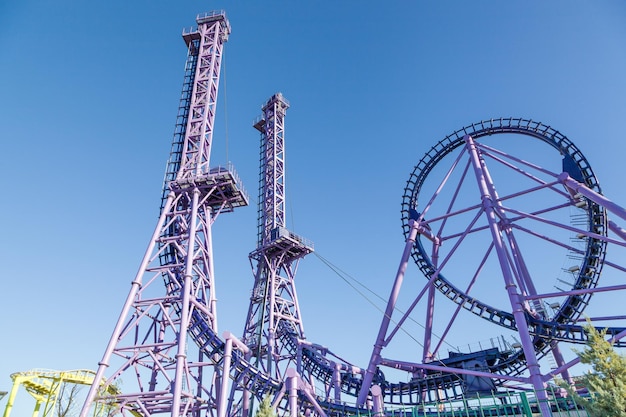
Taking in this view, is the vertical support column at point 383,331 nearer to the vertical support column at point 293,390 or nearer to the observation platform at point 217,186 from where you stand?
the vertical support column at point 293,390

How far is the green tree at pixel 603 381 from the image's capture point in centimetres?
854

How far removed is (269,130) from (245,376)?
2179 cm

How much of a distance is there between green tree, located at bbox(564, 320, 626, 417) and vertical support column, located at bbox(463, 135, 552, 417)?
195 centimetres

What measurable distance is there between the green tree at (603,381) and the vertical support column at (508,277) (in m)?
1.95

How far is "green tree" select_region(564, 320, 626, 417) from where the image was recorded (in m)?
8.54

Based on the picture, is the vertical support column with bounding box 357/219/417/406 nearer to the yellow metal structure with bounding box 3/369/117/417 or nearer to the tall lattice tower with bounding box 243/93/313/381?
the tall lattice tower with bounding box 243/93/313/381

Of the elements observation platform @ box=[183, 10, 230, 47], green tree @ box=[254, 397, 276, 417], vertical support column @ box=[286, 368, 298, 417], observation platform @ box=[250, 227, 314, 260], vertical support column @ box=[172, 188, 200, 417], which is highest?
observation platform @ box=[183, 10, 230, 47]

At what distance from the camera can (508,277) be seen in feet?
57.0

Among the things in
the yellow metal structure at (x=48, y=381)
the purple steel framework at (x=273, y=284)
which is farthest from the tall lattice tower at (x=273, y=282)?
the yellow metal structure at (x=48, y=381)

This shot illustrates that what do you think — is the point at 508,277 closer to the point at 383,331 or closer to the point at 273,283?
the point at 383,331

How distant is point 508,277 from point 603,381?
8297mm

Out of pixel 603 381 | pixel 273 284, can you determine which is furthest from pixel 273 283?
pixel 603 381

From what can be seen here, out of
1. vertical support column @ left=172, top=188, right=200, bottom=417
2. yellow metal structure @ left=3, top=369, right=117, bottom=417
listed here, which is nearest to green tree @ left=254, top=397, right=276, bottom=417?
vertical support column @ left=172, top=188, right=200, bottom=417

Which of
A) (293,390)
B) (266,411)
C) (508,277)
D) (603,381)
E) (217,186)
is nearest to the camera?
(603,381)
